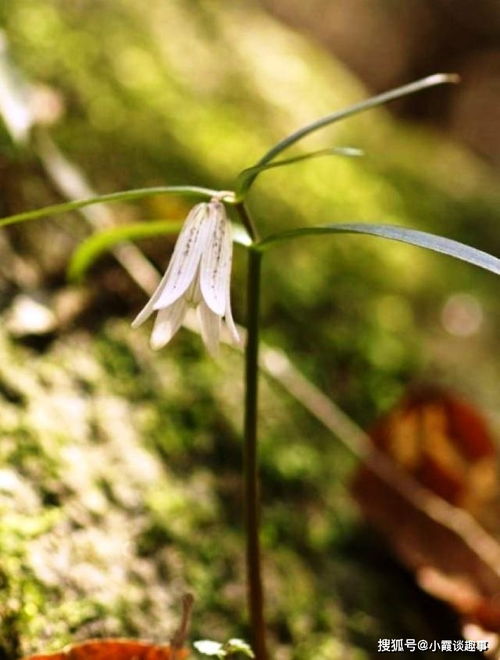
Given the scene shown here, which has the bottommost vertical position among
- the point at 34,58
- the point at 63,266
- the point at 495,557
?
the point at 495,557

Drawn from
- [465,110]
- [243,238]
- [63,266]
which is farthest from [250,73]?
[465,110]

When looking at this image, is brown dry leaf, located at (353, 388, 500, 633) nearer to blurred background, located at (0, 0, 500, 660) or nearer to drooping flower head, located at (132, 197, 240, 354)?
blurred background, located at (0, 0, 500, 660)

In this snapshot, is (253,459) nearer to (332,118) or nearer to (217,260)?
(217,260)

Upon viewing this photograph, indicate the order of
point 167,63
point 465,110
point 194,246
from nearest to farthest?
1. point 194,246
2. point 167,63
3. point 465,110

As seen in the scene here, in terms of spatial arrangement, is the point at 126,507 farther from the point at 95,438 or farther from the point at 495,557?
the point at 495,557

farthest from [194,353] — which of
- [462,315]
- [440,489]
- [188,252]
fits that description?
[462,315]

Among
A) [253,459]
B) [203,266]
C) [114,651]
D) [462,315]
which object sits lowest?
[114,651]
